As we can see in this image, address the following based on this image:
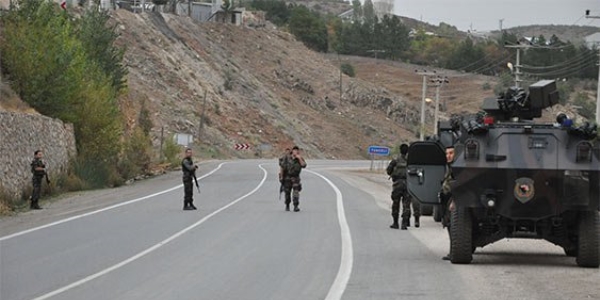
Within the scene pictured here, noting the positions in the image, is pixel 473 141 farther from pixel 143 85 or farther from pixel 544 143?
pixel 143 85

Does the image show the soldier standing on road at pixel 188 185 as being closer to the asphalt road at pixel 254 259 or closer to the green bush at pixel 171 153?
the asphalt road at pixel 254 259

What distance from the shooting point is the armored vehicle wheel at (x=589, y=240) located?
56.1ft

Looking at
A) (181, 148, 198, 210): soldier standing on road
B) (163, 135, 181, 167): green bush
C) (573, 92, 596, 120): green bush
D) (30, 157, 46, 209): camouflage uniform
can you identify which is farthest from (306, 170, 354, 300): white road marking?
(573, 92, 596, 120): green bush

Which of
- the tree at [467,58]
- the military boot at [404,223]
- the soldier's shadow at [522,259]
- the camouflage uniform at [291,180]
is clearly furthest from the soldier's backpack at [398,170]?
the tree at [467,58]

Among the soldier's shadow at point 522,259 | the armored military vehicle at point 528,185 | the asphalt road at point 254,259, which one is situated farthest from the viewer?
the soldier's shadow at point 522,259

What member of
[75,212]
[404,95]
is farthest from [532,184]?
[404,95]

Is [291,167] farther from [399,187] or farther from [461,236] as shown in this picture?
[461,236]

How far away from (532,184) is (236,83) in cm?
9341

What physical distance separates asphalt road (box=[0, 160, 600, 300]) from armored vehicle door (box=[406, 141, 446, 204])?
107cm

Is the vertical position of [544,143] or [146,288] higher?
[544,143]

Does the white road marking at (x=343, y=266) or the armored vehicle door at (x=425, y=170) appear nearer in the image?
the white road marking at (x=343, y=266)

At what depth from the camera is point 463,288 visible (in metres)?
14.4

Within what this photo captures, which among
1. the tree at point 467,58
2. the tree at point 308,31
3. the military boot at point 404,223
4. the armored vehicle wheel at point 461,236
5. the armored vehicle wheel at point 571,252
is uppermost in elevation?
the tree at point 308,31

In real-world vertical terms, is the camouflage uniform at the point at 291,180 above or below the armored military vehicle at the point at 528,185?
below
